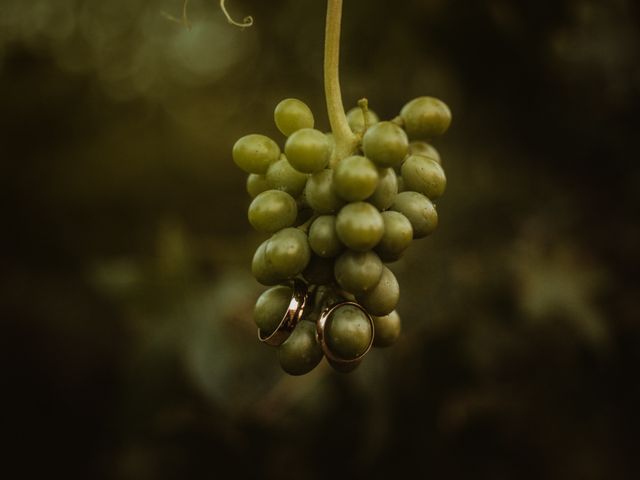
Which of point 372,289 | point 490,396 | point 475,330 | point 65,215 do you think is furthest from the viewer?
point 65,215

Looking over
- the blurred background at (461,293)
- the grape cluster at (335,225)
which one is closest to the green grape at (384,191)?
the grape cluster at (335,225)

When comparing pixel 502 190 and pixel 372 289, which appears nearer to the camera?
pixel 372 289

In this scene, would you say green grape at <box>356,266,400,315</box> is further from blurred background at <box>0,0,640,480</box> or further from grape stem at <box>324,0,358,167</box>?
blurred background at <box>0,0,640,480</box>

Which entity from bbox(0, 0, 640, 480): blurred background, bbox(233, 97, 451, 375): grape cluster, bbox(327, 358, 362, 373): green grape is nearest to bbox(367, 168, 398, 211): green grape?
bbox(233, 97, 451, 375): grape cluster

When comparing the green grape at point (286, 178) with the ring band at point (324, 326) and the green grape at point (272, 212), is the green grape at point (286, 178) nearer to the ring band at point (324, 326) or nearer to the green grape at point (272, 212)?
the green grape at point (272, 212)

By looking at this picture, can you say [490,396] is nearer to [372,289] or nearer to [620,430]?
[620,430]

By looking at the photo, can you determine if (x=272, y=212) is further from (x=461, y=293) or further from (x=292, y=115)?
(x=461, y=293)

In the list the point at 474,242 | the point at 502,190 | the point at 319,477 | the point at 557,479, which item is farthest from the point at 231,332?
the point at 557,479

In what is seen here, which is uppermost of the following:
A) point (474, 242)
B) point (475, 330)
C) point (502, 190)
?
point (502, 190)
